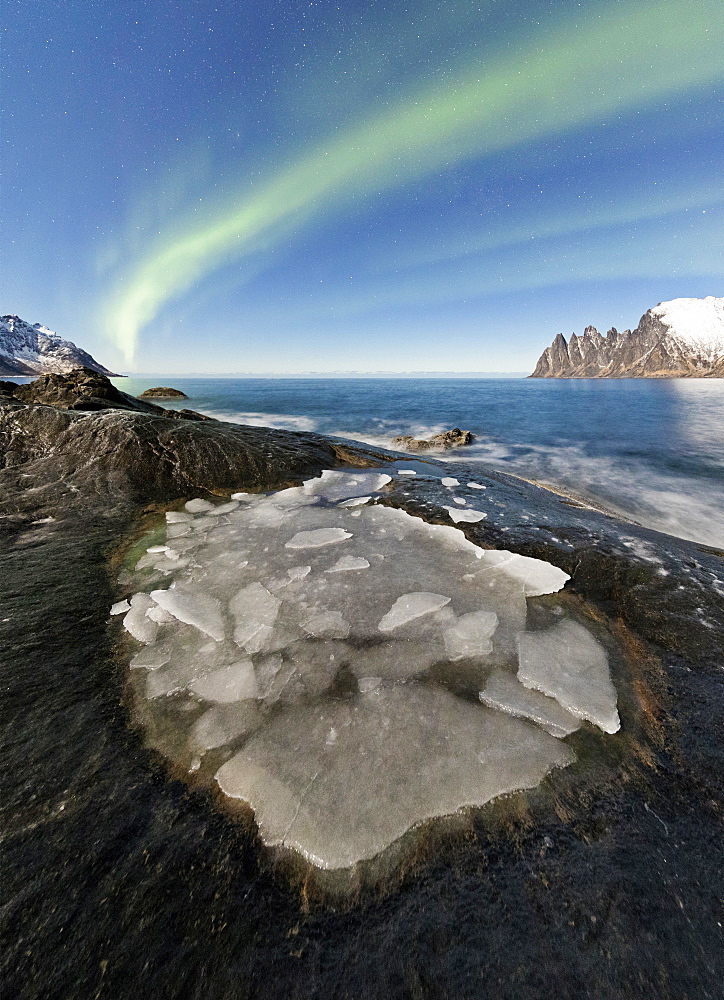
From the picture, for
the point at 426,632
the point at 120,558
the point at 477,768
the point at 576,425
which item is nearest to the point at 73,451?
the point at 120,558

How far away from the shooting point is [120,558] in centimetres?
386

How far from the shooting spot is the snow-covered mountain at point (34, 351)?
12694 centimetres

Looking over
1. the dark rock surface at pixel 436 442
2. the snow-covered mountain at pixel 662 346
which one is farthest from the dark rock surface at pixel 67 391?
the snow-covered mountain at pixel 662 346

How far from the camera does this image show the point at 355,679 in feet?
7.68

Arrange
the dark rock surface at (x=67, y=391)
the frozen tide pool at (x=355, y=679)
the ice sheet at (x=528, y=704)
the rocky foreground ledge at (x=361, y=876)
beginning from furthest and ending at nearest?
Answer: the dark rock surface at (x=67, y=391)
the ice sheet at (x=528, y=704)
the frozen tide pool at (x=355, y=679)
the rocky foreground ledge at (x=361, y=876)

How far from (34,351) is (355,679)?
8534 inches

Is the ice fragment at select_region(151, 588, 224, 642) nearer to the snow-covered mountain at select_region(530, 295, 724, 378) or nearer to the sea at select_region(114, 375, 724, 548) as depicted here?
the sea at select_region(114, 375, 724, 548)

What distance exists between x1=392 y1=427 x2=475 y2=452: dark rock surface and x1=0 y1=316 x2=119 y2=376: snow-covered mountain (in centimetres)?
15418

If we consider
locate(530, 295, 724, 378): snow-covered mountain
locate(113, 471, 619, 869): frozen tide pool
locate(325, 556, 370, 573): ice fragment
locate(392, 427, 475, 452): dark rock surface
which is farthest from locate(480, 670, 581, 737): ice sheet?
locate(530, 295, 724, 378): snow-covered mountain

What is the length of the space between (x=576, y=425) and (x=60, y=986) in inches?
1168

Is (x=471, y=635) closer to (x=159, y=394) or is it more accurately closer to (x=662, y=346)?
(x=159, y=394)

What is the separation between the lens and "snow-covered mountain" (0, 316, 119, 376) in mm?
126938

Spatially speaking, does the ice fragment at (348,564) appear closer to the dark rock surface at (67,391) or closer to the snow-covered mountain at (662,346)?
the dark rock surface at (67,391)

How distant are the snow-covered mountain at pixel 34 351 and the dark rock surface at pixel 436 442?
154 meters
